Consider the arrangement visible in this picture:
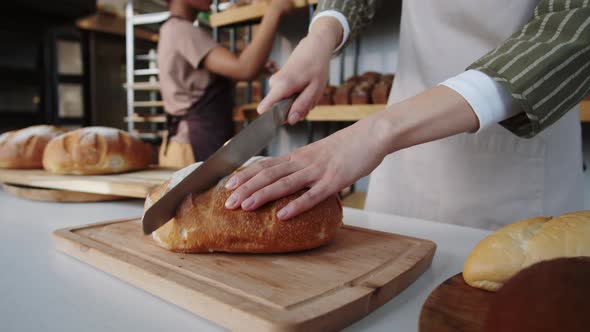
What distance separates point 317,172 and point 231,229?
0.16 m

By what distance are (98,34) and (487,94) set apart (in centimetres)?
613

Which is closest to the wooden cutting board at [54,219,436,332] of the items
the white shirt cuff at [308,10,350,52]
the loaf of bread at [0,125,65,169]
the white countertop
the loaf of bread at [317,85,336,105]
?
the white countertop

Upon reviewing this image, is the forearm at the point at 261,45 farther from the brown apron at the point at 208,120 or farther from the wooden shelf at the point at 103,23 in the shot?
the wooden shelf at the point at 103,23

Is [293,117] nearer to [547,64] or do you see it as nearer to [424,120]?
[424,120]

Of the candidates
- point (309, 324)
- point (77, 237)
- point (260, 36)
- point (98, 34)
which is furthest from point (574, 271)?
point (98, 34)

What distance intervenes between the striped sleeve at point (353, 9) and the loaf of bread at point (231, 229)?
61 centimetres

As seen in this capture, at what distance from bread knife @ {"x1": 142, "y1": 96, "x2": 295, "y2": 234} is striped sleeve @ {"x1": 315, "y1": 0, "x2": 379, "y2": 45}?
42cm

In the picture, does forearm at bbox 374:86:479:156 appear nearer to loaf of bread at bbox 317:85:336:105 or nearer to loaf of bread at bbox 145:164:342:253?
loaf of bread at bbox 145:164:342:253

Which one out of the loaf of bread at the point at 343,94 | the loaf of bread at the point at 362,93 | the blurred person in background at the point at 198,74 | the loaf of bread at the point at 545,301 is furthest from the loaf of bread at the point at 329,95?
the loaf of bread at the point at 545,301

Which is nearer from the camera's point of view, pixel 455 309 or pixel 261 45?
pixel 455 309

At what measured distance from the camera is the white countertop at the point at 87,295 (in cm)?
47

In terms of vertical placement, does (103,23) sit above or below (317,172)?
above

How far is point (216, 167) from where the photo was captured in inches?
26.4

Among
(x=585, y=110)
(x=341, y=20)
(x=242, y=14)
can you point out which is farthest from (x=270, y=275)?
(x=242, y=14)
